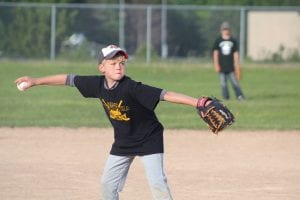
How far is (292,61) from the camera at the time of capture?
3584cm

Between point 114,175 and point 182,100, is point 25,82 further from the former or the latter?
point 182,100

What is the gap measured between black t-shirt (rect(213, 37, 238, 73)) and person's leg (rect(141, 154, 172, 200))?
1363 centimetres

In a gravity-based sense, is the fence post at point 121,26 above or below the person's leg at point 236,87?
above

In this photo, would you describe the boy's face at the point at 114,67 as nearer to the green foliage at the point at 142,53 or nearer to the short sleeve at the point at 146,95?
the short sleeve at the point at 146,95

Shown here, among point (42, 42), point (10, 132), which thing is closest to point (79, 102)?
point (10, 132)

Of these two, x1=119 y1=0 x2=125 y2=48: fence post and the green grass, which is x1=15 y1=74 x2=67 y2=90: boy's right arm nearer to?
the green grass

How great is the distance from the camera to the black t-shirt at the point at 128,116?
23.3ft

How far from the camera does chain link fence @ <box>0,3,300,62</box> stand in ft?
117

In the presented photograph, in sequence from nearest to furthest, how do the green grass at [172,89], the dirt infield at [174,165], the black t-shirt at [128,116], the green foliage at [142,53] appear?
the black t-shirt at [128,116] < the dirt infield at [174,165] < the green grass at [172,89] < the green foliage at [142,53]

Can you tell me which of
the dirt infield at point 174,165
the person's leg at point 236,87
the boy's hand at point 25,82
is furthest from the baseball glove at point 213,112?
the person's leg at point 236,87

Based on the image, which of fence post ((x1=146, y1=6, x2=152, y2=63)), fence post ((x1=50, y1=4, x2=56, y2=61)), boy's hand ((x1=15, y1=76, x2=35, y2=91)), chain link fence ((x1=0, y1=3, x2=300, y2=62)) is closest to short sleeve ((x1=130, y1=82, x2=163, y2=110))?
boy's hand ((x1=15, y1=76, x2=35, y2=91))

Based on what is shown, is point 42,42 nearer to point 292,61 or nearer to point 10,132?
point 292,61

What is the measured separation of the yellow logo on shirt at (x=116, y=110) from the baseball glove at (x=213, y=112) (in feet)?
2.12

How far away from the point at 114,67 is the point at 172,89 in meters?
16.7
